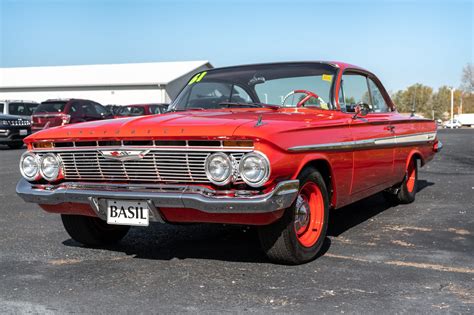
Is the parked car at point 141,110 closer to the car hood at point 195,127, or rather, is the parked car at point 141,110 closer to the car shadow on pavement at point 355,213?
the car shadow on pavement at point 355,213

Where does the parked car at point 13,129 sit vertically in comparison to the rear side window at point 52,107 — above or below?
below

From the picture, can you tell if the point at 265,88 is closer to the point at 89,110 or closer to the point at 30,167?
the point at 30,167

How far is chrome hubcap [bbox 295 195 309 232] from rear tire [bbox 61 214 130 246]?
172 cm

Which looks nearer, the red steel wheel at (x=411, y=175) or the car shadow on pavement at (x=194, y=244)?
the car shadow on pavement at (x=194, y=244)

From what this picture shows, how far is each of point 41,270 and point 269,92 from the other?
2.54 meters

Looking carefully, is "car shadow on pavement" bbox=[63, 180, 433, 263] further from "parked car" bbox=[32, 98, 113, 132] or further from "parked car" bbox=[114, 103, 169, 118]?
"parked car" bbox=[114, 103, 169, 118]

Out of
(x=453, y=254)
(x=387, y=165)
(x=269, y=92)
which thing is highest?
(x=269, y=92)

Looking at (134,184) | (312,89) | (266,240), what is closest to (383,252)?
(266,240)

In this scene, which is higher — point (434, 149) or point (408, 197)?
point (434, 149)

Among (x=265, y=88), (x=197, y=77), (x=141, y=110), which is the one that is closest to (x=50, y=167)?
(x=197, y=77)

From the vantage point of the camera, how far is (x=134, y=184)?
13.6ft

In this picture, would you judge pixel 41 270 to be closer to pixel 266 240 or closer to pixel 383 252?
pixel 266 240

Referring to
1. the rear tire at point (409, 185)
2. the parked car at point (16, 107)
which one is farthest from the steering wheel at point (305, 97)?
the parked car at point (16, 107)

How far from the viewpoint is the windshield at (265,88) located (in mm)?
5328
